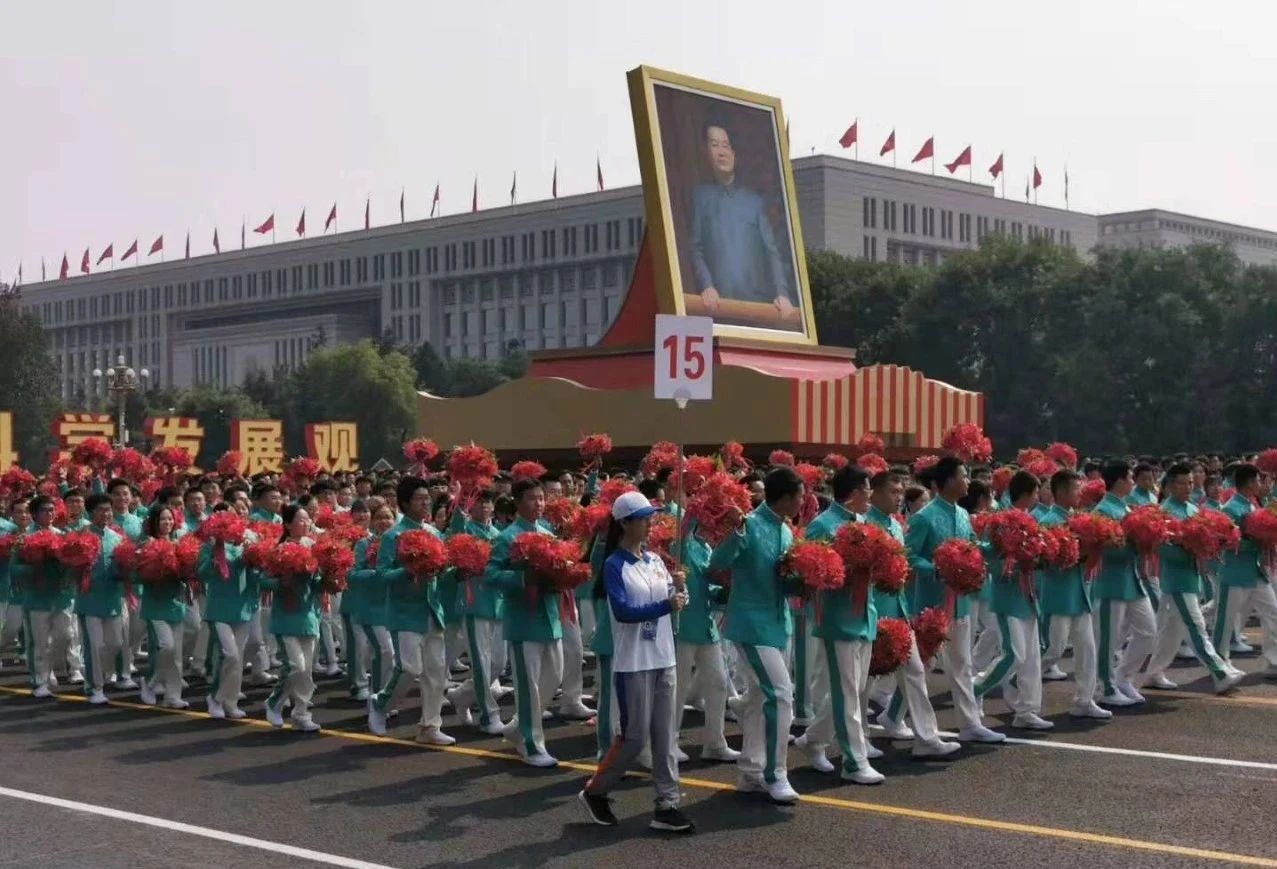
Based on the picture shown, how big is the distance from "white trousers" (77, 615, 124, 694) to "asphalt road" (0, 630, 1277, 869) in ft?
5.98

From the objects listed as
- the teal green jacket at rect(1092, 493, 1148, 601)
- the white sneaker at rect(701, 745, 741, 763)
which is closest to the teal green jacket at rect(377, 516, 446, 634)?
the white sneaker at rect(701, 745, 741, 763)

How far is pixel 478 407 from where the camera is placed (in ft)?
130

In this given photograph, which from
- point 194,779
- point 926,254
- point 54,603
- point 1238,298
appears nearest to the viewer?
point 194,779

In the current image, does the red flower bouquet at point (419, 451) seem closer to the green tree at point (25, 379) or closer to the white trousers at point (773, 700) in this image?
the white trousers at point (773, 700)

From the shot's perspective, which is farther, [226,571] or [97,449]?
[97,449]

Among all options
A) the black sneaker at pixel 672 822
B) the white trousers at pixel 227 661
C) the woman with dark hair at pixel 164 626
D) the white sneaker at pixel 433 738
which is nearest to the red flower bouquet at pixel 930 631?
the black sneaker at pixel 672 822

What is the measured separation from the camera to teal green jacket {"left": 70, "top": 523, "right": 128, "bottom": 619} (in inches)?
568

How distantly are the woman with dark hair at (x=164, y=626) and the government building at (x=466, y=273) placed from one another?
248 ft

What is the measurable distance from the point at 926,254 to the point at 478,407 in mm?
62737

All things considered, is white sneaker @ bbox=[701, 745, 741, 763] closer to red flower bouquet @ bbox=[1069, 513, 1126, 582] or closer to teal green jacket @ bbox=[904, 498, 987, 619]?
teal green jacket @ bbox=[904, 498, 987, 619]

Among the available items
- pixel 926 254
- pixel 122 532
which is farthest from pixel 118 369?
pixel 926 254

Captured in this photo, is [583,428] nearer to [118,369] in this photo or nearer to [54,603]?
[118,369]

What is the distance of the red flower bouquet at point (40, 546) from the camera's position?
47.9 ft

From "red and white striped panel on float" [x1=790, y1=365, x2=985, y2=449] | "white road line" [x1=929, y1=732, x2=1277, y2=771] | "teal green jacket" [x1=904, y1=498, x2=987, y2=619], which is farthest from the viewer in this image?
"red and white striped panel on float" [x1=790, y1=365, x2=985, y2=449]
